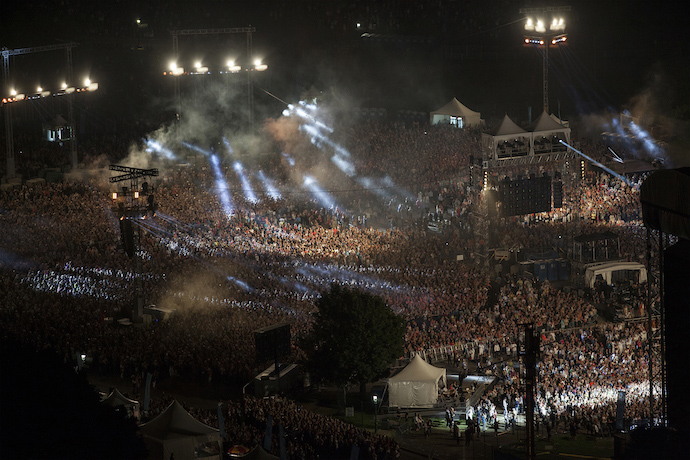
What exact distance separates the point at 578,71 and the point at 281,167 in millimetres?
20942

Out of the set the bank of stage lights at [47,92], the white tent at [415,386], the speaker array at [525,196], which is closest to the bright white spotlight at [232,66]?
the bank of stage lights at [47,92]

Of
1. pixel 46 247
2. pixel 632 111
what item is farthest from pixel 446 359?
pixel 632 111

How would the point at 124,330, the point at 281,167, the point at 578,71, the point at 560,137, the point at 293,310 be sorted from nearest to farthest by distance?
the point at 124,330
the point at 293,310
the point at 560,137
the point at 281,167
the point at 578,71

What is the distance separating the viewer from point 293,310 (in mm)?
24203

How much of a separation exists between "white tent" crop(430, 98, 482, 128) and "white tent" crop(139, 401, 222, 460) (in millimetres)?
28142

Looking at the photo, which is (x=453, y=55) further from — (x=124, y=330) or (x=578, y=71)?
(x=124, y=330)

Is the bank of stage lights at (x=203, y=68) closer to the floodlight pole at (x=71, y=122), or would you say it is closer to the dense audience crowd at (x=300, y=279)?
the floodlight pole at (x=71, y=122)

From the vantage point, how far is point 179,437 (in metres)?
15.9

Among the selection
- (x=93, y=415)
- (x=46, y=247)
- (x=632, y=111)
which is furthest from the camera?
(x=632, y=111)

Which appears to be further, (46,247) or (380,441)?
(46,247)

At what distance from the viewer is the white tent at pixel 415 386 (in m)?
20.0

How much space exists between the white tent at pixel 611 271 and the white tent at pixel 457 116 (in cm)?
1408

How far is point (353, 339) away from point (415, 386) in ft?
6.24

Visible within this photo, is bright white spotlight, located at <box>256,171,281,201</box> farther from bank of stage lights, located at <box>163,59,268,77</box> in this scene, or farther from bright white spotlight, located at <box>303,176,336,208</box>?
bank of stage lights, located at <box>163,59,268,77</box>
